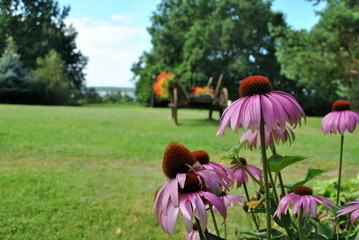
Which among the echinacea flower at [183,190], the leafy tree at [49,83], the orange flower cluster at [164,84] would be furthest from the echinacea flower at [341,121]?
the leafy tree at [49,83]

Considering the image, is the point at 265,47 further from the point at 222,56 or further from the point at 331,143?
the point at 331,143

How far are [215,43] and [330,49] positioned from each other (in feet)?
48.0

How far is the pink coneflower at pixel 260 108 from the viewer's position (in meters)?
0.72

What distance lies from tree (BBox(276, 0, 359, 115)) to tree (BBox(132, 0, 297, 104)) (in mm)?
11288

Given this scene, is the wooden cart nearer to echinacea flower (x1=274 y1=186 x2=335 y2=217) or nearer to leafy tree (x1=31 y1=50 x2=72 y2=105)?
echinacea flower (x1=274 y1=186 x2=335 y2=217)

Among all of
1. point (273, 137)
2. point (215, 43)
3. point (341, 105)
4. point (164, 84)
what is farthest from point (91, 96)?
point (273, 137)

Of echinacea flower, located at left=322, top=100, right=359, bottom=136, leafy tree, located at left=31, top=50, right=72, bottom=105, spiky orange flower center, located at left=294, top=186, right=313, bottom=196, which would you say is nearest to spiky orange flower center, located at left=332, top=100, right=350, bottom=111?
echinacea flower, located at left=322, top=100, right=359, bottom=136

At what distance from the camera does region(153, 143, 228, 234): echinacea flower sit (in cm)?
68

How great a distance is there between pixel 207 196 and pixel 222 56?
23699 mm

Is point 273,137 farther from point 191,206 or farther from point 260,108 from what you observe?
point 191,206

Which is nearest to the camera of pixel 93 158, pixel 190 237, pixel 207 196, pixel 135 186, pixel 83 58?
pixel 207 196

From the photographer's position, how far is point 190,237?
3.63 ft

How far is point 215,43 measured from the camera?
23.1 metres

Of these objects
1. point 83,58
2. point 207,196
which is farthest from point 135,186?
point 83,58
